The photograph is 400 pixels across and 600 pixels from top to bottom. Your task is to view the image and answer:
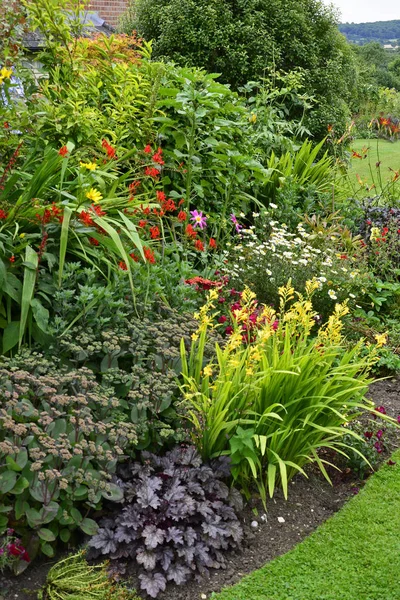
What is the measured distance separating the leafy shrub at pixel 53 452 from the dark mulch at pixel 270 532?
14cm

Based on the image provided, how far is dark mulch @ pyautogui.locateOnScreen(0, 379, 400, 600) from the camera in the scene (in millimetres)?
2652

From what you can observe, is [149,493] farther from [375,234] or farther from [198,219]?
[375,234]

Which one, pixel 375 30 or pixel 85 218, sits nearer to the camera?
pixel 85 218

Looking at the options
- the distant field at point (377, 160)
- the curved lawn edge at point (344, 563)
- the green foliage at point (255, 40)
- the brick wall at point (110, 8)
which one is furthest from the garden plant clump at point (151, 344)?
the brick wall at point (110, 8)

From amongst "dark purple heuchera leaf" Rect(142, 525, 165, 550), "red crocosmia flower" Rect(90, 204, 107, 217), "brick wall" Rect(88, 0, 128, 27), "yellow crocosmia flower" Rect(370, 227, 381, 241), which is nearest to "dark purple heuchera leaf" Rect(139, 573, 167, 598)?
"dark purple heuchera leaf" Rect(142, 525, 165, 550)

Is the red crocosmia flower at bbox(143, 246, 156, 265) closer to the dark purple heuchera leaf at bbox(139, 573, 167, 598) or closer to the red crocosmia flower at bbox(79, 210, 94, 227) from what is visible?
the red crocosmia flower at bbox(79, 210, 94, 227)

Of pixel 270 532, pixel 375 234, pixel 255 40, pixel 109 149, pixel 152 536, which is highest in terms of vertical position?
pixel 255 40

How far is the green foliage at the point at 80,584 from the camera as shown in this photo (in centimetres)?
254

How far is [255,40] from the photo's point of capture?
303 inches

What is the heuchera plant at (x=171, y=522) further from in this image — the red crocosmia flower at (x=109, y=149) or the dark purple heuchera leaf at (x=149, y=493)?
the red crocosmia flower at (x=109, y=149)

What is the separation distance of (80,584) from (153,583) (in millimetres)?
269

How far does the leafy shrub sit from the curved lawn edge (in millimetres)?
651

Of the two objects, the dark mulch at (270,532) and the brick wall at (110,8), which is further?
the brick wall at (110,8)

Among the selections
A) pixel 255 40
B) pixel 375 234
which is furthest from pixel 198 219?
pixel 255 40
